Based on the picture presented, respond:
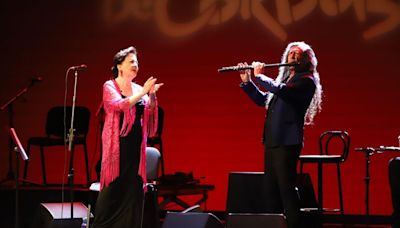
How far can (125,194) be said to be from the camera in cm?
429

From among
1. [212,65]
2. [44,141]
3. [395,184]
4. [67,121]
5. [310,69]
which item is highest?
[212,65]

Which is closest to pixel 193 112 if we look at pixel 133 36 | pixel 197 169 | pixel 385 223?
pixel 197 169

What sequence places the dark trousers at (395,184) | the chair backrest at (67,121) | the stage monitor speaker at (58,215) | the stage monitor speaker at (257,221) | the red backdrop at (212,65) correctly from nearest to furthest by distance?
1. the stage monitor speaker at (257,221)
2. the stage monitor speaker at (58,215)
3. the dark trousers at (395,184)
4. the red backdrop at (212,65)
5. the chair backrest at (67,121)

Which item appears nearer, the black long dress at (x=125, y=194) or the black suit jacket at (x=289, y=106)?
the black long dress at (x=125, y=194)

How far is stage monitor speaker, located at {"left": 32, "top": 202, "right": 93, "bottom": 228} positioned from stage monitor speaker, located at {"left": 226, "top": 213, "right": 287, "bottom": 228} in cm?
142

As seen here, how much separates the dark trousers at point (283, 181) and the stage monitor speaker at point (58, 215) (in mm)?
1467

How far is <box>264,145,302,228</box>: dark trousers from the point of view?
14.3 feet

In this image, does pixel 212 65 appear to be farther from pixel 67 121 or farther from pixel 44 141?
pixel 44 141

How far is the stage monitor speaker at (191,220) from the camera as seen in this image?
4.04 metres

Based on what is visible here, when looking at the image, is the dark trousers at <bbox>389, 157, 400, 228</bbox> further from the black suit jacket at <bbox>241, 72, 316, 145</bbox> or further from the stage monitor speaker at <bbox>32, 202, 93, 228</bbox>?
the stage monitor speaker at <bbox>32, 202, 93, 228</bbox>

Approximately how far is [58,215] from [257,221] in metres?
1.69

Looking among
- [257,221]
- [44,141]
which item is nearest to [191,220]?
[257,221]

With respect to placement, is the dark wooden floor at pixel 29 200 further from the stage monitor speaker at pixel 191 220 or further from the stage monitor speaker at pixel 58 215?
the stage monitor speaker at pixel 191 220

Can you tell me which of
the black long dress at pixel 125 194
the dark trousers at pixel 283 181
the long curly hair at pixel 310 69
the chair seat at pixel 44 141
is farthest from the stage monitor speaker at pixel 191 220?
the chair seat at pixel 44 141
